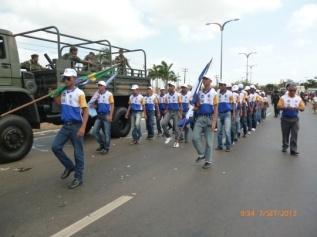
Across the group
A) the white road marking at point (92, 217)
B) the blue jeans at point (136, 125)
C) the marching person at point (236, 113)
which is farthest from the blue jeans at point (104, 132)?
the white road marking at point (92, 217)

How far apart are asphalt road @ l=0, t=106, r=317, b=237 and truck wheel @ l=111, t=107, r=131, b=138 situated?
9.88 feet

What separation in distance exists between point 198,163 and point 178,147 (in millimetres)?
2303

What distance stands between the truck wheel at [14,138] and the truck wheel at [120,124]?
3.85 m

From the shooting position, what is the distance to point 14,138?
7938mm

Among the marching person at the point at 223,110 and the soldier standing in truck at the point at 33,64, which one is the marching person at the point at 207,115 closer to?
the marching person at the point at 223,110

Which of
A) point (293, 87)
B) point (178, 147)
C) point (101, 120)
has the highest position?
point (293, 87)

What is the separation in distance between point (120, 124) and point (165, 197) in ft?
22.6

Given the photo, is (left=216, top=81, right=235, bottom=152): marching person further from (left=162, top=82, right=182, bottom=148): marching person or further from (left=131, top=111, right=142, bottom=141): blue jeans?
(left=131, top=111, right=142, bottom=141): blue jeans

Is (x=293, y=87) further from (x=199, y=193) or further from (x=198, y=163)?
(x=199, y=193)

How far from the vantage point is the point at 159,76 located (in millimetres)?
60281

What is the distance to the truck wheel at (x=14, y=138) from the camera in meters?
7.77

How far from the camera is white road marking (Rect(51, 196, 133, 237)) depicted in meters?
4.23

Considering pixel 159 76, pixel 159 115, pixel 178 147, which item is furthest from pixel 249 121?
pixel 159 76

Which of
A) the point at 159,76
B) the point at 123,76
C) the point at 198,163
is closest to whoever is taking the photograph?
the point at 198,163
